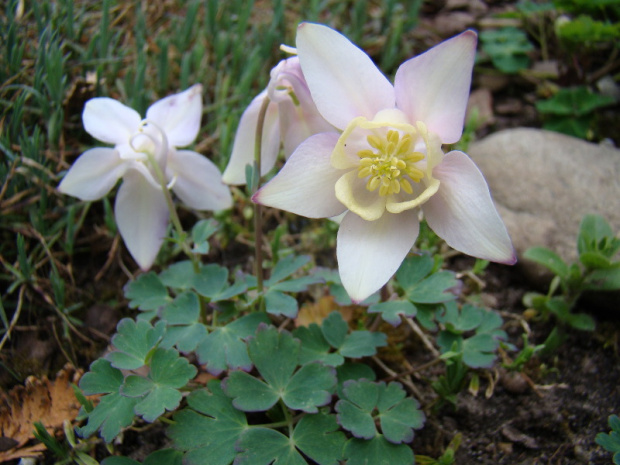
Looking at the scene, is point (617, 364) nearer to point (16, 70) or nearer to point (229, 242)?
point (229, 242)

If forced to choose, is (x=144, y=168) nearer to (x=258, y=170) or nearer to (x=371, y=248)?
(x=258, y=170)

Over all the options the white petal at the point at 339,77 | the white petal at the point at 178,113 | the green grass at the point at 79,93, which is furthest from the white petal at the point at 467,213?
the green grass at the point at 79,93

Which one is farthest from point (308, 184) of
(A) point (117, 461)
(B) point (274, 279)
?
(A) point (117, 461)

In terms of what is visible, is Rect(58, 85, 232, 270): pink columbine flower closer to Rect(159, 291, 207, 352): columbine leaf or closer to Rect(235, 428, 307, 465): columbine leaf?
Rect(159, 291, 207, 352): columbine leaf

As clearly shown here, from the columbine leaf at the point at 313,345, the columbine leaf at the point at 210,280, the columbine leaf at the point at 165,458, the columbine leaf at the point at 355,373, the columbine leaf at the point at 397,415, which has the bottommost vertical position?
the columbine leaf at the point at 397,415

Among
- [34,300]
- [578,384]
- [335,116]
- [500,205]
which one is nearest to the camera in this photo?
[335,116]

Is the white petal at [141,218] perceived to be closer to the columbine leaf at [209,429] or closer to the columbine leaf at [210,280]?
the columbine leaf at [210,280]

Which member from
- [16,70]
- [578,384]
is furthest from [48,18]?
[578,384]
